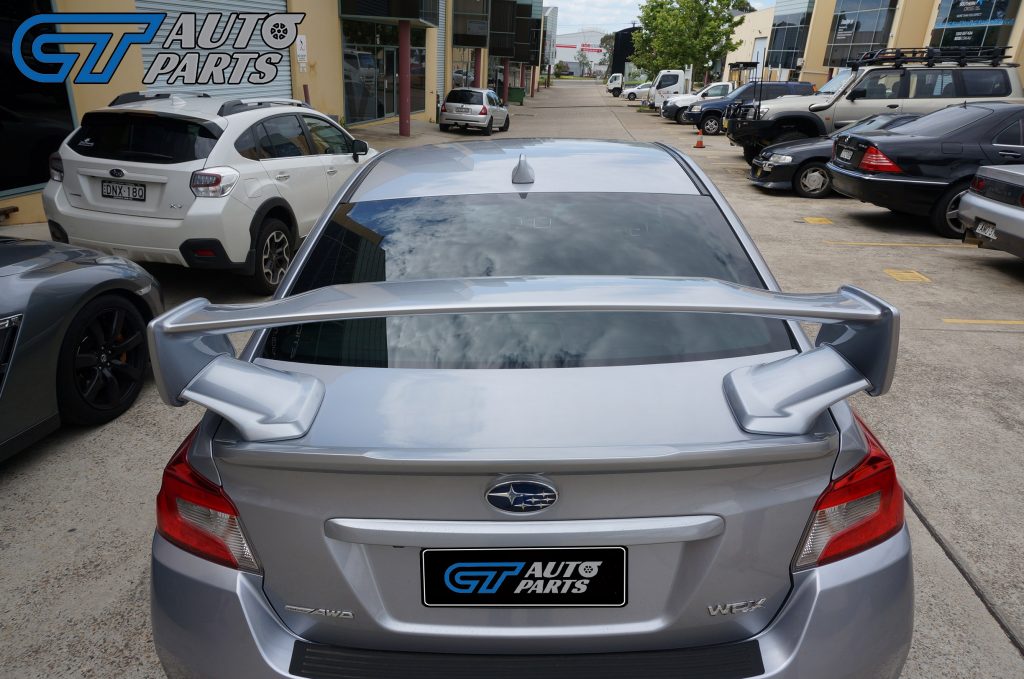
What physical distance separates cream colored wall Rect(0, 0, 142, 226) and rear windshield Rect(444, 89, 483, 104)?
1463cm

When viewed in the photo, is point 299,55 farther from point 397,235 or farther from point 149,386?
point 397,235

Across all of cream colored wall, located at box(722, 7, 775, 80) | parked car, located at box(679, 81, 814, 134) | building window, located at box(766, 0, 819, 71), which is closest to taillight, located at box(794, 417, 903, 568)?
parked car, located at box(679, 81, 814, 134)

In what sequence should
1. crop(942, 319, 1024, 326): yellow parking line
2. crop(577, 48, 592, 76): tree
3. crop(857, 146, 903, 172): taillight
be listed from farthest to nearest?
1. crop(577, 48, 592, 76): tree
2. crop(857, 146, 903, 172): taillight
3. crop(942, 319, 1024, 326): yellow parking line

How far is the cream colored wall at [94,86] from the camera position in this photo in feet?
29.3

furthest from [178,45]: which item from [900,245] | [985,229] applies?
[985,229]

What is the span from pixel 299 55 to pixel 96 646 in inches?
584

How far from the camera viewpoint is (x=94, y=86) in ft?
32.6

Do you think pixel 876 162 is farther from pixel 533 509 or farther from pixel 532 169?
pixel 533 509

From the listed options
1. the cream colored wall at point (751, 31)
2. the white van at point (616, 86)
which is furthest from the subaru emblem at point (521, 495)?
the white van at point (616, 86)

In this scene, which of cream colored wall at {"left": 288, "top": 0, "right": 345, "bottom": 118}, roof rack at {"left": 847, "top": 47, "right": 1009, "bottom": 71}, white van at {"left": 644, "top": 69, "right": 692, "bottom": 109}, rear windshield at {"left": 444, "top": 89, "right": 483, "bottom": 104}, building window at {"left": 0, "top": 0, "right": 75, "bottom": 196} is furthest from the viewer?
white van at {"left": 644, "top": 69, "right": 692, "bottom": 109}

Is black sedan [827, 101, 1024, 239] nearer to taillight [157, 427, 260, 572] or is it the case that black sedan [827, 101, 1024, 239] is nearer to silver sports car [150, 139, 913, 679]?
silver sports car [150, 139, 913, 679]

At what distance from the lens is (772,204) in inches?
459

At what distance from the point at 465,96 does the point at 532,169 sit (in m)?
23.3

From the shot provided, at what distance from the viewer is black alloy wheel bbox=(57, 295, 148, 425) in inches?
145
